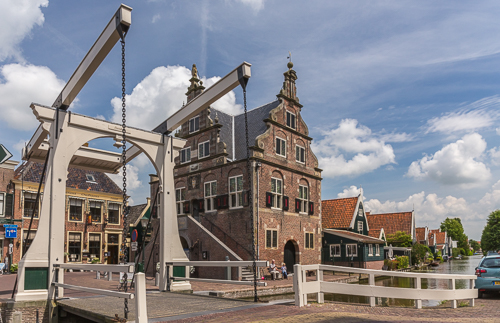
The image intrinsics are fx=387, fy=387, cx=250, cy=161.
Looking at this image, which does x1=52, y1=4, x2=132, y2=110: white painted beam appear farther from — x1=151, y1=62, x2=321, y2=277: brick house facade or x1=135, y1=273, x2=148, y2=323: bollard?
x1=151, y1=62, x2=321, y2=277: brick house facade

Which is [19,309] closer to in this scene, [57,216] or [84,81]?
[57,216]

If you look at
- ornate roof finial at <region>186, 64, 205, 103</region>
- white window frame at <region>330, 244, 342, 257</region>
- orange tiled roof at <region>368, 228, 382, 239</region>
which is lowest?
white window frame at <region>330, 244, 342, 257</region>

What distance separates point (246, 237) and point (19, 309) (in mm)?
15583

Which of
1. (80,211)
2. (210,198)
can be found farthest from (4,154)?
(80,211)

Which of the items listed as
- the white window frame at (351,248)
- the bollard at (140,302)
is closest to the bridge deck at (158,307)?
the bollard at (140,302)

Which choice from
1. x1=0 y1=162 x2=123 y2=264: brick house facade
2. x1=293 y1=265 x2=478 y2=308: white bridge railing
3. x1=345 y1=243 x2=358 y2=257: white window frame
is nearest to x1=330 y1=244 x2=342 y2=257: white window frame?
x1=345 y1=243 x2=358 y2=257: white window frame

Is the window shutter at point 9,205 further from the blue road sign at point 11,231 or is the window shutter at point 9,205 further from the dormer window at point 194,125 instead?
the dormer window at point 194,125

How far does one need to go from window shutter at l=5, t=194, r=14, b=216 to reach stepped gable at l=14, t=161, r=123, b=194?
5.10ft

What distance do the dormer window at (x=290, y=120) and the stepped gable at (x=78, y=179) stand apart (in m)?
17.8

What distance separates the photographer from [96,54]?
8.77 meters

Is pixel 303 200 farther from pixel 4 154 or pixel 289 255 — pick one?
pixel 4 154

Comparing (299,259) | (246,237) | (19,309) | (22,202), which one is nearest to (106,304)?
(19,309)

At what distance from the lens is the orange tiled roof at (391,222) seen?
46.2 m

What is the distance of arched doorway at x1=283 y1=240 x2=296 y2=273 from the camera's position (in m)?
25.7
